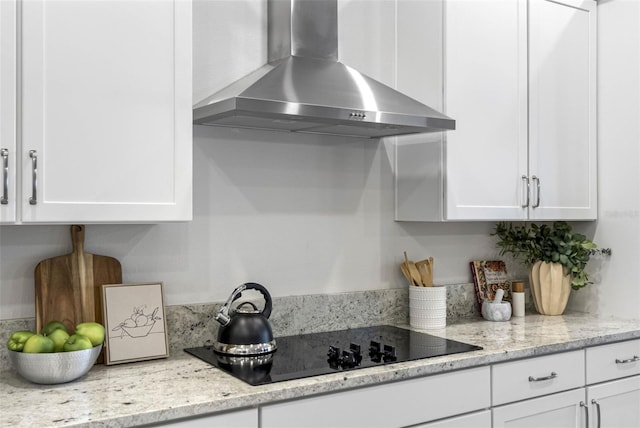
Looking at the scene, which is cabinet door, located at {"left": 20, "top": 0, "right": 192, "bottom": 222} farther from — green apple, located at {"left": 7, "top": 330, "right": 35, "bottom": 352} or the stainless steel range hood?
green apple, located at {"left": 7, "top": 330, "right": 35, "bottom": 352}

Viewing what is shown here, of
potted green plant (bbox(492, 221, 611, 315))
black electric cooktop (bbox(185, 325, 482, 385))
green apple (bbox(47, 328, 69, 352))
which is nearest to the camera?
green apple (bbox(47, 328, 69, 352))

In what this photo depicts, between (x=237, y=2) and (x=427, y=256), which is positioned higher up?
(x=237, y=2)

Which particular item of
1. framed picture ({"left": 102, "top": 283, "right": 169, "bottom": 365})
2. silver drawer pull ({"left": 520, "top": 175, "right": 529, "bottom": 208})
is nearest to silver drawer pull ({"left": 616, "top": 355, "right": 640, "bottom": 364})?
silver drawer pull ({"left": 520, "top": 175, "right": 529, "bottom": 208})

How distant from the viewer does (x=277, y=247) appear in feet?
8.39

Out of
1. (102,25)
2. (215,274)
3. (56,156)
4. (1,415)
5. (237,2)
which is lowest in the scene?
(1,415)

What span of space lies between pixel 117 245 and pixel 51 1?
81cm

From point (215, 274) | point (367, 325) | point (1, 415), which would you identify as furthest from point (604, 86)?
point (1, 415)

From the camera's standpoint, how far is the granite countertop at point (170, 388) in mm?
1611

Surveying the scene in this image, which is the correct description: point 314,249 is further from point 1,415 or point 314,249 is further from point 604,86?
point 604,86

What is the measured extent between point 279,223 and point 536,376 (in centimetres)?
111

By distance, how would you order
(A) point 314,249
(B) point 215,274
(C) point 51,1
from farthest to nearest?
(A) point 314,249 < (B) point 215,274 < (C) point 51,1

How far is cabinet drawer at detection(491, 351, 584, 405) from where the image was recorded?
7.57ft

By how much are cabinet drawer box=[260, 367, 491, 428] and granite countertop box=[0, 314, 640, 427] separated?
3cm

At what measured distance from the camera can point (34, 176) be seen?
5.75ft
